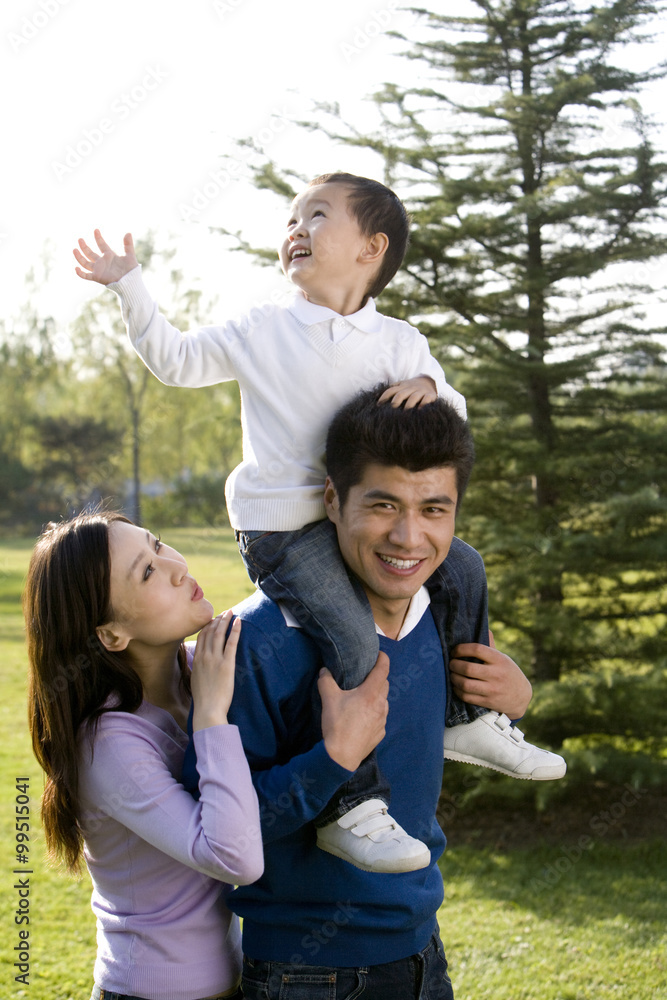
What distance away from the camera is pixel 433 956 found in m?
1.96

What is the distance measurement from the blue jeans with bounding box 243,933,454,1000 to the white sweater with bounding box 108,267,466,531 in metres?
0.89

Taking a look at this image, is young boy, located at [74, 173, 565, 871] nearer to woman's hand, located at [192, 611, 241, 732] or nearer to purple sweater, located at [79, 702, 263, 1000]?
woman's hand, located at [192, 611, 241, 732]

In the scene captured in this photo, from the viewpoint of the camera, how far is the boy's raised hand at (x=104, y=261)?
80.0 inches

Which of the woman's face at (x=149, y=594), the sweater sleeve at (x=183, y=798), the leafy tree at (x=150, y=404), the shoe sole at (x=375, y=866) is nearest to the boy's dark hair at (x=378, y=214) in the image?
the woman's face at (x=149, y=594)

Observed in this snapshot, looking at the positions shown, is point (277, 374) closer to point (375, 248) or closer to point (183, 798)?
point (375, 248)

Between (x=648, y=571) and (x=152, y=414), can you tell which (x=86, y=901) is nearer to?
(x=648, y=571)

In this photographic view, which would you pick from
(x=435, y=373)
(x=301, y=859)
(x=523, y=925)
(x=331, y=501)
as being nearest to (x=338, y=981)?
(x=301, y=859)

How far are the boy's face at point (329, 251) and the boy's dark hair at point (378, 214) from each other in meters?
0.02

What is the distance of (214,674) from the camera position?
1762mm

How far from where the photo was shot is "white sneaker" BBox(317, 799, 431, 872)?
1.75 meters

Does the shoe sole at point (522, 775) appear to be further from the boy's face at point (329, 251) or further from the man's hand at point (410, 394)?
Answer: the boy's face at point (329, 251)

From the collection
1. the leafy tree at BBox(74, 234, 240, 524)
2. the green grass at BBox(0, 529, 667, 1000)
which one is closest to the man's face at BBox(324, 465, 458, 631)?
the green grass at BBox(0, 529, 667, 1000)

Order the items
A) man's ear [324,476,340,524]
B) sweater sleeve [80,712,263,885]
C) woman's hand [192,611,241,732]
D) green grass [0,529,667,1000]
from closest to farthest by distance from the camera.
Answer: sweater sleeve [80,712,263,885] → woman's hand [192,611,241,732] → man's ear [324,476,340,524] → green grass [0,529,667,1000]

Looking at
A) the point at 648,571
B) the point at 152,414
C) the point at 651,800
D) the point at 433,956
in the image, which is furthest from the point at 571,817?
the point at 152,414
